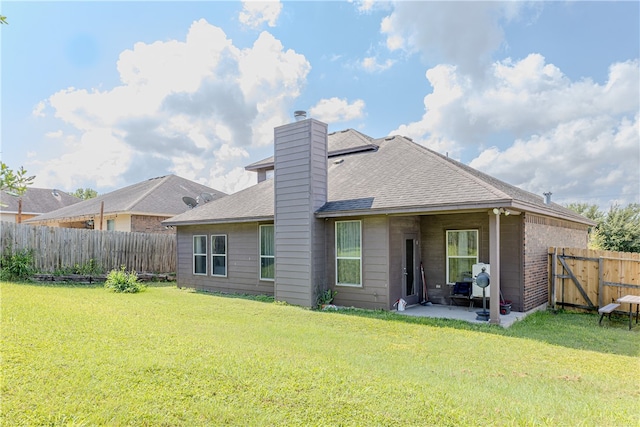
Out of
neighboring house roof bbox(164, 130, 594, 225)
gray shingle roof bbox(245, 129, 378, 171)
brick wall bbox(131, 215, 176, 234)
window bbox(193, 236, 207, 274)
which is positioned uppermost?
gray shingle roof bbox(245, 129, 378, 171)

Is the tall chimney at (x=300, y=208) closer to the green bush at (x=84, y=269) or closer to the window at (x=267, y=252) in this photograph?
the window at (x=267, y=252)

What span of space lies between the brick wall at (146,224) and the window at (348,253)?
1212cm

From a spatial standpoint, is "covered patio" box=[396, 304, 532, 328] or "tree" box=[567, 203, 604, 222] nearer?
"covered patio" box=[396, 304, 532, 328]

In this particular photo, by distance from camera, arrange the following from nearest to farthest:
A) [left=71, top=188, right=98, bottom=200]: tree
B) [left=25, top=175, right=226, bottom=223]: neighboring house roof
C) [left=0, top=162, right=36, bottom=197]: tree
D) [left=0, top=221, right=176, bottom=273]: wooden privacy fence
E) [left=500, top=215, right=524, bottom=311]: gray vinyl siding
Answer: [left=0, top=162, right=36, bottom=197]: tree
[left=500, top=215, right=524, bottom=311]: gray vinyl siding
[left=0, top=221, right=176, bottom=273]: wooden privacy fence
[left=25, top=175, right=226, bottom=223]: neighboring house roof
[left=71, top=188, right=98, bottom=200]: tree

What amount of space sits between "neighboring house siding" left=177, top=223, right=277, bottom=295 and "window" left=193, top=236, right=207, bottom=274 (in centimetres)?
15

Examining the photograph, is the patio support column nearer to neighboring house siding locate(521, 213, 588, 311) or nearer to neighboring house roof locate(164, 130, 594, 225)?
neighboring house roof locate(164, 130, 594, 225)

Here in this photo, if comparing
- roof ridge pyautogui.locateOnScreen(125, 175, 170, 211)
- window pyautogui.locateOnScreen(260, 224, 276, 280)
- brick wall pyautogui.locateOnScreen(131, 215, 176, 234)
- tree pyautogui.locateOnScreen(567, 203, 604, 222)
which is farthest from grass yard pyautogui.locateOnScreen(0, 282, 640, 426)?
tree pyautogui.locateOnScreen(567, 203, 604, 222)

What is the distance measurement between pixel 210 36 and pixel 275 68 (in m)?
2.28

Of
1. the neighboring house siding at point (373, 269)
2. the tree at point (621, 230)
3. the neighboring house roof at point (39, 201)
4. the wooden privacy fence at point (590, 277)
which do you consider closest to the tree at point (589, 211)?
the tree at point (621, 230)

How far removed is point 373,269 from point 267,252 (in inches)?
145

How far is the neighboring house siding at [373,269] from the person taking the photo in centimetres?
893

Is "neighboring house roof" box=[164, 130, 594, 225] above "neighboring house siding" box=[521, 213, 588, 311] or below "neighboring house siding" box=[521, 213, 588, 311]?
above

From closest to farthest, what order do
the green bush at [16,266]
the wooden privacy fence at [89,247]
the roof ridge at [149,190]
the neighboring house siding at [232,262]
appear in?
the neighboring house siding at [232,262] < the green bush at [16,266] < the wooden privacy fence at [89,247] < the roof ridge at [149,190]

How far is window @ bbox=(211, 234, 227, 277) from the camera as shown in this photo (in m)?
12.7
